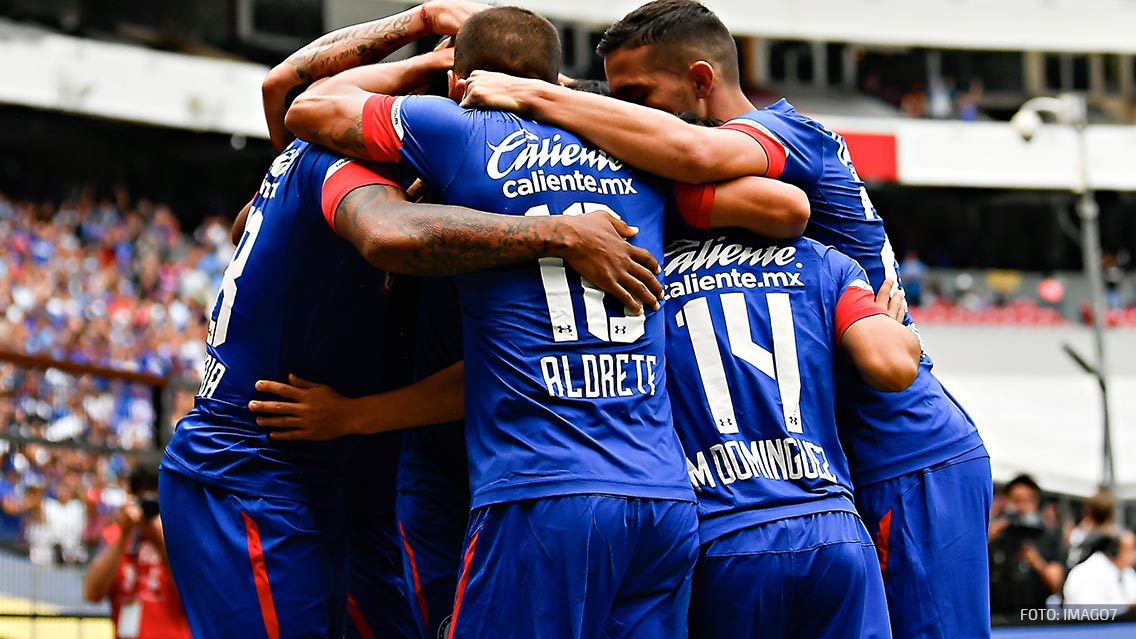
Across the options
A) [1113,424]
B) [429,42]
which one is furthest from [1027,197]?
[429,42]

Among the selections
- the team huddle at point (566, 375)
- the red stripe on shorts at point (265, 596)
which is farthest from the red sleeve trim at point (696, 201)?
the red stripe on shorts at point (265, 596)

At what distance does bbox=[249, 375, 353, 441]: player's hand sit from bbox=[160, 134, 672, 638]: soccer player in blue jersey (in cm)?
6

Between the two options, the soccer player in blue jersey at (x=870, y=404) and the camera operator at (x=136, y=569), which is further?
the camera operator at (x=136, y=569)

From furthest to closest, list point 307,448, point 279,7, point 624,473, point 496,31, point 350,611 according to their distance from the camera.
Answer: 1. point 279,7
2. point 350,611
3. point 307,448
4. point 496,31
5. point 624,473

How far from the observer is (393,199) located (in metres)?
3.69

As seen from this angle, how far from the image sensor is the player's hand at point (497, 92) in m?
3.71

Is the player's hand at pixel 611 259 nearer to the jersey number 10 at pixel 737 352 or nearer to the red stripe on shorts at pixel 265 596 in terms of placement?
the jersey number 10 at pixel 737 352

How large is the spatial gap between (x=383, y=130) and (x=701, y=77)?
3.43ft

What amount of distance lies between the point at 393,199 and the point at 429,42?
27.7m

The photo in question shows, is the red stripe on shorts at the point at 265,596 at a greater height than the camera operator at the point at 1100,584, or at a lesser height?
greater

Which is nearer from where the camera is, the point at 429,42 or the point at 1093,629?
the point at 1093,629

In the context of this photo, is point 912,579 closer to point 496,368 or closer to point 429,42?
point 496,368

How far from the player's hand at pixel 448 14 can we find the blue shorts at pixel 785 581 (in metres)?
1.93

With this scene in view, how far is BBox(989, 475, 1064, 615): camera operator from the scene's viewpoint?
10547 millimetres
